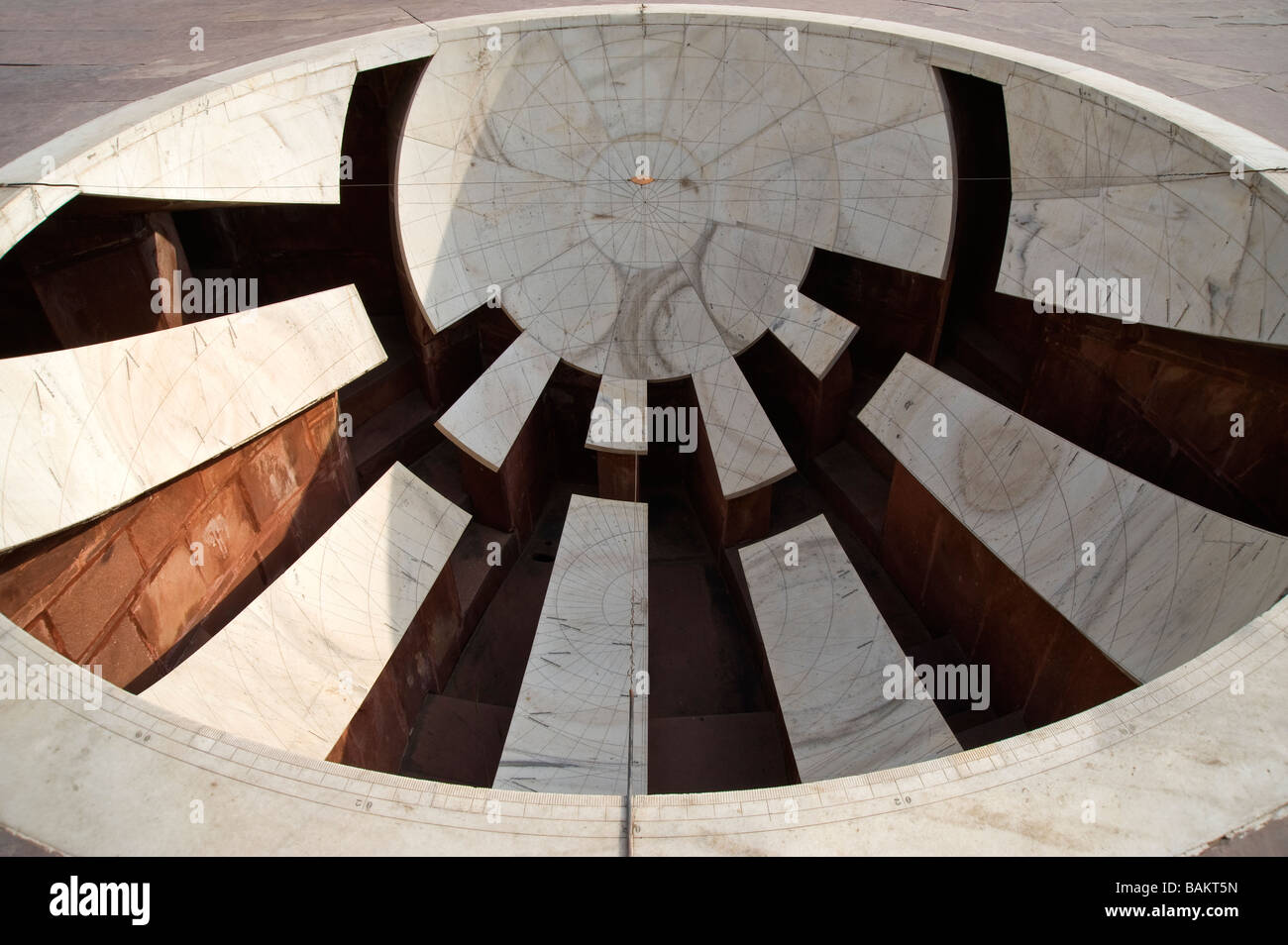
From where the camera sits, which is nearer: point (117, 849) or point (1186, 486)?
point (117, 849)

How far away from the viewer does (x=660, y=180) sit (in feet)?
26.9

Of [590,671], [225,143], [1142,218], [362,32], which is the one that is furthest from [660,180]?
[590,671]

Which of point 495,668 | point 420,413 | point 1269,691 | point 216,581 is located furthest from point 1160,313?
point 216,581

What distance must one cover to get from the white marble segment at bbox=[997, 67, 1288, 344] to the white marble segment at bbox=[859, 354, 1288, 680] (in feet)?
3.70

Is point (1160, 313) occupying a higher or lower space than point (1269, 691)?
higher

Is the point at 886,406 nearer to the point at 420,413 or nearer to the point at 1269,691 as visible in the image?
the point at 1269,691

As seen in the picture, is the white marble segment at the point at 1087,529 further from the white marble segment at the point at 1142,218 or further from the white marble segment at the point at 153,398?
the white marble segment at the point at 153,398

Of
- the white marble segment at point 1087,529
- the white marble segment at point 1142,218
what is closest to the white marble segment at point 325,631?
the white marble segment at point 1087,529

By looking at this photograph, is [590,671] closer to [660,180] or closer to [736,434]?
[736,434]

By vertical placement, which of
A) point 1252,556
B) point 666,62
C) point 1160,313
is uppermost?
point 666,62

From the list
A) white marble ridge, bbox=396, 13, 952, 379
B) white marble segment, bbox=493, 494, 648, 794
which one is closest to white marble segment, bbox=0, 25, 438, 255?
white marble ridge, bbox=396, 13, 952, 379

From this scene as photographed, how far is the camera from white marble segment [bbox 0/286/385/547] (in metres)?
4.84

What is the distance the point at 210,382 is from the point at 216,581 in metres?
1.43

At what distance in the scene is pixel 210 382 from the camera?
6.07 meters
